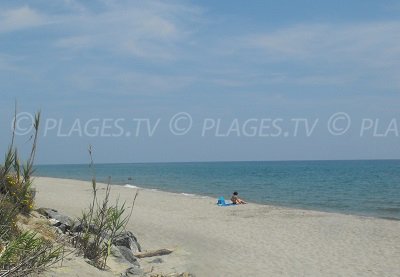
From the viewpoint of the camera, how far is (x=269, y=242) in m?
13.1

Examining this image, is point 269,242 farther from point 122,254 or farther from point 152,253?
point 122,254

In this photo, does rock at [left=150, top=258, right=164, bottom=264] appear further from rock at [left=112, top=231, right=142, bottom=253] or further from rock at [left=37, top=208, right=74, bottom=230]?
rock at [left=37, top=208, right=74, bottom=230]

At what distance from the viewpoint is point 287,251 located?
39.1 feet

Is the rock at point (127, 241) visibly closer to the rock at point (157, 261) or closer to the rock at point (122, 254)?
the rock at point (122, 254)

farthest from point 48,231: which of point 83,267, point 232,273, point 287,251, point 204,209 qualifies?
point 204,209

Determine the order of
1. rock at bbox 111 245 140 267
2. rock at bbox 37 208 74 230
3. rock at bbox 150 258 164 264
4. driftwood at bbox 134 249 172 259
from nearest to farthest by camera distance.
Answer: rock at bbox 111 245 140 267, rock at bbox 150 258 164 264, rock at bbox 37 208 74 230, driftwood at bbox 134 249 172 259

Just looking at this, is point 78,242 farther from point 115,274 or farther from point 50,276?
point 50,276

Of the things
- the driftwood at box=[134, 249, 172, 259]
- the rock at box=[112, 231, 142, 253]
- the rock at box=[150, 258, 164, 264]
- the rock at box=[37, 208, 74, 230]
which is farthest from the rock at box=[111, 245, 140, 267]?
the rock at box=[37, 208, 74, 230]

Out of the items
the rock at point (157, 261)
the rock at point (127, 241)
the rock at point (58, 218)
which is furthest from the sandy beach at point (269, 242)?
the rock at point (58, 218)

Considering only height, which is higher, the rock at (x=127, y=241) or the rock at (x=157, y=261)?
the rock at (x=127, y=241)

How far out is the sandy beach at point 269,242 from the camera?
10.1 meters

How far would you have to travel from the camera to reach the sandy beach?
1006 cm

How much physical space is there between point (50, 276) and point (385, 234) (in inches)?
454

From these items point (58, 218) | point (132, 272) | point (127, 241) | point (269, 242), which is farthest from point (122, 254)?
point (269, 242)
